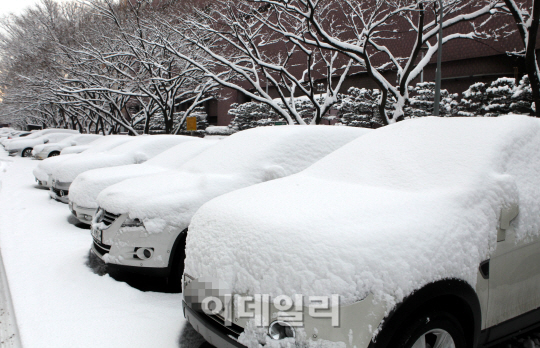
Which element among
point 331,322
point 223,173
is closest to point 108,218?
point 223,173

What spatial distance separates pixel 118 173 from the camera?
241 inches

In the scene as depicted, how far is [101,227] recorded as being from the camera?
411 centimetres

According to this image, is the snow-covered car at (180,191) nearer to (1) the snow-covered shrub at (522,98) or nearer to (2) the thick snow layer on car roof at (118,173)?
(2) the thick snow layer on car roof at (118,173)

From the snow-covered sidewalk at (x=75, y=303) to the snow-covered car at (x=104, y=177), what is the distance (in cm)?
44

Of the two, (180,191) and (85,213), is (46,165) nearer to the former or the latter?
(85,213)

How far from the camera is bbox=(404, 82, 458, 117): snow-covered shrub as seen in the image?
23.2m

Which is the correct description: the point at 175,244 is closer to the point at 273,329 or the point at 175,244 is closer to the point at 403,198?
the point at 273,329

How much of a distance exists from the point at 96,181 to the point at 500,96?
20555mm

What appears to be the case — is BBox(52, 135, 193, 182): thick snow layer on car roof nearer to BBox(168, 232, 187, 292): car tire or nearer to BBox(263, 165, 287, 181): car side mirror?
BBox(263, 165, 287, 181): car side mirror

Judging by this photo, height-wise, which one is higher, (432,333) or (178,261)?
(432,333)

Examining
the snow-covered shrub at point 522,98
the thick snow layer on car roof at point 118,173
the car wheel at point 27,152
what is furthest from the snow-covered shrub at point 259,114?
the thick snow layer on car roof at point 118,173

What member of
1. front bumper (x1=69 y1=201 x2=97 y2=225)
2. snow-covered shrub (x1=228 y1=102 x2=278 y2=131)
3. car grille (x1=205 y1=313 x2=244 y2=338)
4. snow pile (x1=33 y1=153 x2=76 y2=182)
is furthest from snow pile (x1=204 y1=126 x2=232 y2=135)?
car grille (x1=205 y1=313 x2=244 y2=338)

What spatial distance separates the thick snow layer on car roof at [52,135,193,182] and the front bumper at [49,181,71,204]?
3.9 inches

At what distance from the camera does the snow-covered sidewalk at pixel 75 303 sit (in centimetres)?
301
